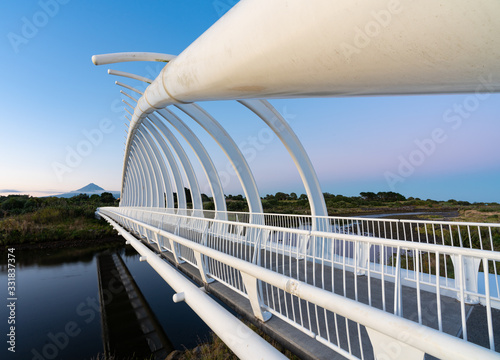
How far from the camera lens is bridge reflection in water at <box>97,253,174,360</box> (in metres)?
8.09

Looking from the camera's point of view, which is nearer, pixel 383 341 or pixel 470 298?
pixel 383 341

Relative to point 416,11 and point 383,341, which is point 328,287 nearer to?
point 383,341

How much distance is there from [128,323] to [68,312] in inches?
123

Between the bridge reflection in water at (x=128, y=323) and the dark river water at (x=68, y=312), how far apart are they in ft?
0.76

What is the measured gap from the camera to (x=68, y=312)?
36.4 feet

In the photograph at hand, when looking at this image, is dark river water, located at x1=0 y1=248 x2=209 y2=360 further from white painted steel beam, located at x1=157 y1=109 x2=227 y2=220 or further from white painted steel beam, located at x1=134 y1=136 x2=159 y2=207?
white painted steel beam, located at x1=134 y1=136 x2=159 y2=207

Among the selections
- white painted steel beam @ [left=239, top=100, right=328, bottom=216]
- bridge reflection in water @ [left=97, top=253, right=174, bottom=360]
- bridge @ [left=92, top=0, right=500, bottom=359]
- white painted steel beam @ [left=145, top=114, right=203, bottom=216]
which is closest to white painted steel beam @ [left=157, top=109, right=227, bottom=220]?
white painted steel beam @ [left=145, top=114, right=203, bottom=216]

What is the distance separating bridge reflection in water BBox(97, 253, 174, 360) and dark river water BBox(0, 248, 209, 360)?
23cm

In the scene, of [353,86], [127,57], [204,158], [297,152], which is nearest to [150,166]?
[204,158]

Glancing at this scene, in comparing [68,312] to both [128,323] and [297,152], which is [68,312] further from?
[297,152]

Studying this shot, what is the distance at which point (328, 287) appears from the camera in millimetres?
4055

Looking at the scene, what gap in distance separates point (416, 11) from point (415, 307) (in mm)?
3316

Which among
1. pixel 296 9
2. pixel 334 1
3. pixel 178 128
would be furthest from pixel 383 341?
pixel 178 128

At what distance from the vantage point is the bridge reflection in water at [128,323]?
8.09m
